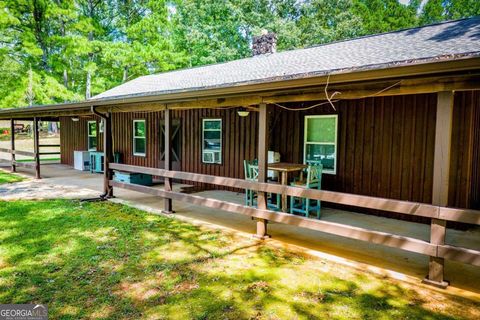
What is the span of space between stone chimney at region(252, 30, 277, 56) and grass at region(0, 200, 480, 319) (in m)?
7.33

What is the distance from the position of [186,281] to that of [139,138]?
887cm

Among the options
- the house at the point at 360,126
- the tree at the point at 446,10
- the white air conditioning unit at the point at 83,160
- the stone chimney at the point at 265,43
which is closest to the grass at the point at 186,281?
the house at the point at 360,126

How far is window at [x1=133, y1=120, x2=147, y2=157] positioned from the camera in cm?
1152

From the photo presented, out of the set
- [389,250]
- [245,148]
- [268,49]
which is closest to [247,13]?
[268,49]

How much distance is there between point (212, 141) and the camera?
9.41 meters

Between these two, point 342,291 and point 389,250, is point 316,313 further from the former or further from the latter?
point 389,250

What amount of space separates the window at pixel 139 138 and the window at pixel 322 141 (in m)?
6.32

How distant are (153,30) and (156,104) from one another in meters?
13.8

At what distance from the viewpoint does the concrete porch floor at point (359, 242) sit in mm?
3844

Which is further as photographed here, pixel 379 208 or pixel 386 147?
pixel 386 147

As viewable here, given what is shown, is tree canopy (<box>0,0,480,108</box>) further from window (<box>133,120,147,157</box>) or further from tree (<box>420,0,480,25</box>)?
window (<box>133,120,147,157</box>)

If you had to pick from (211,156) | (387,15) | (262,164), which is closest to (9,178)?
(211,156)

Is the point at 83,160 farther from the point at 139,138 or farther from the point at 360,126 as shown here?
the point at 360,126

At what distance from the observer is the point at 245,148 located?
8594 mm
